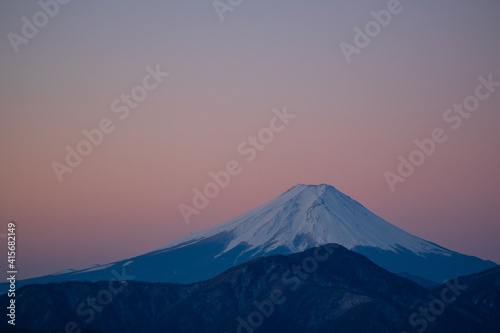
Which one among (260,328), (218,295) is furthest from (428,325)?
(218,295)

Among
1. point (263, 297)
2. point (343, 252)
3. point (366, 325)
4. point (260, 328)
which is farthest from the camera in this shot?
point (343, 252)

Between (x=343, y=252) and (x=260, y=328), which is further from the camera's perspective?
(x=343, y=252)

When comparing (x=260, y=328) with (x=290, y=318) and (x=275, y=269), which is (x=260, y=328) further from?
(x=275, y=269)

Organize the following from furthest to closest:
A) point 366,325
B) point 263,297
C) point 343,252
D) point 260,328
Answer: point 343,252
point 263,297
point 260,328
point 366,325

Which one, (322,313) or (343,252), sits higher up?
(343,252)

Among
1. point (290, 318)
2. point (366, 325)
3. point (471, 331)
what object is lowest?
point (471, 331)

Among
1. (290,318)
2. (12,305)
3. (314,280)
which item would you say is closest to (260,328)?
(290,318)
